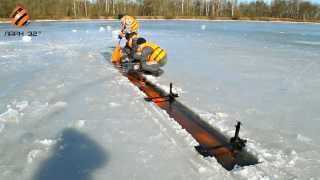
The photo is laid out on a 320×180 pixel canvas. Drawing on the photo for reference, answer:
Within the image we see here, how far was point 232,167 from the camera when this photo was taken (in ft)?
9.16

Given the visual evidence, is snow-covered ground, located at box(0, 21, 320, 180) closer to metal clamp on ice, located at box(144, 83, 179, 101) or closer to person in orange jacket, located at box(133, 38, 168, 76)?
metal clamp on ice, located at box(144, 83, 179, 101)

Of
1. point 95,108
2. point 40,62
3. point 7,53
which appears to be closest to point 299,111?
point 95,108

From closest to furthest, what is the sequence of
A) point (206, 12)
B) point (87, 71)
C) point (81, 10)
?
point (87, 71)
point (81, 10)
point (206, 12)

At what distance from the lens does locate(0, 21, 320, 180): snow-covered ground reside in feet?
8.90

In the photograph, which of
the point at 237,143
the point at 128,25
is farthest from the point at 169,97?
the point at 128,25

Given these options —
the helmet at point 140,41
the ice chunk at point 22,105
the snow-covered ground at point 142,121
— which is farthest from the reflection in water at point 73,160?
the helmet at point 140,41

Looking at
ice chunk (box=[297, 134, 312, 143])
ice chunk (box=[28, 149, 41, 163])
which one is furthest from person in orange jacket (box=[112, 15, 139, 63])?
ice chunk (box=[297, 134, 312, 143])

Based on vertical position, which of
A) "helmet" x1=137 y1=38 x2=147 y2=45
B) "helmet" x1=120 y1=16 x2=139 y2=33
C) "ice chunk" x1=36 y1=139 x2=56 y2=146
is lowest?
"ice chunk" x1=36 y1=139 x2=56 y2=146

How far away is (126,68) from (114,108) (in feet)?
9.39

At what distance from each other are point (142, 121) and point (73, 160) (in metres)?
1.14

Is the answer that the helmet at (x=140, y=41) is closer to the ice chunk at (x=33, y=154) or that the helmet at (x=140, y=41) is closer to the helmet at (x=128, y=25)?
the helmet at (x=128, y=25)

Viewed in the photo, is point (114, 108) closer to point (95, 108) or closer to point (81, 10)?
point (95, 108)

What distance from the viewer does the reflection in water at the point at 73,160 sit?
2609mm

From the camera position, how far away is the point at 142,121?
3793 millimetres
